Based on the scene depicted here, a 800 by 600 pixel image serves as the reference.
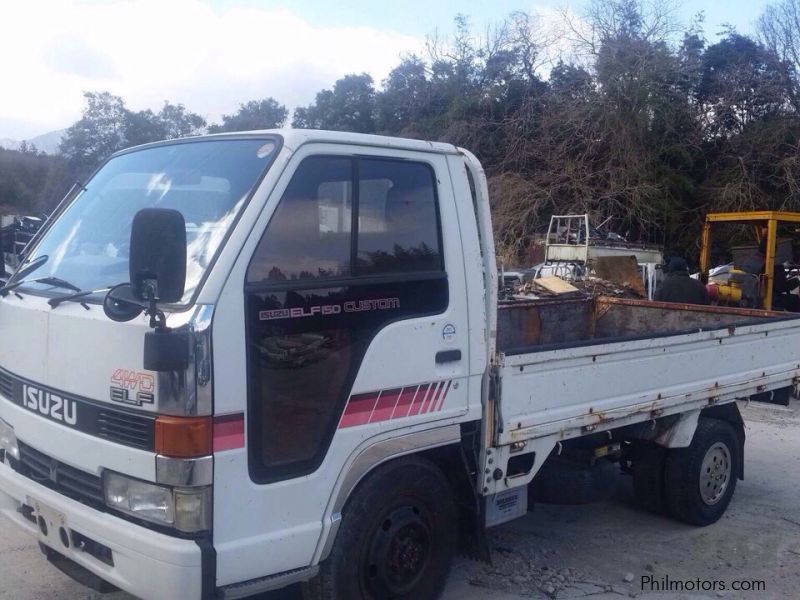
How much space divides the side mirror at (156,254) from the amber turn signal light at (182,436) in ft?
1.49

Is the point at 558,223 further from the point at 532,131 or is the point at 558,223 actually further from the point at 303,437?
the point at 303,437

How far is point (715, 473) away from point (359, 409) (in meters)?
3.47

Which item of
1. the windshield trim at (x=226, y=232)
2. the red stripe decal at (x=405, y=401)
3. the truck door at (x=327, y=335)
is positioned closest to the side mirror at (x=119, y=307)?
the windshield trim at (x=226, y=232)

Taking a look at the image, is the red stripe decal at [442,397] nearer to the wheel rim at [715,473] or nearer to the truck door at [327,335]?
the truck door at [327,335]

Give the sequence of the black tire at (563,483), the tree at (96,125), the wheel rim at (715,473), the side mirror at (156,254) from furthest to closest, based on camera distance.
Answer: the tree at (96,125) < the wheel rim at (715,473) < the black tire at (563,483) < the side mirror at (156,254)

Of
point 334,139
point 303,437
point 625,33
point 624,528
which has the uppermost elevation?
point 625,33

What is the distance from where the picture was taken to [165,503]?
293cm

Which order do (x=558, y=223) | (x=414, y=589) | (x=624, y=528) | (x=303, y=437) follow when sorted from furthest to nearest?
(x=558, y=223)
(x=624, y=528)
(x=414, y=589)
(x=303, y=437)

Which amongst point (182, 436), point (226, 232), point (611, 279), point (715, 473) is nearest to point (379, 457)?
point (182, 436)

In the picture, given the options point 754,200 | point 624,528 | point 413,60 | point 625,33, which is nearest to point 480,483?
point 624,528

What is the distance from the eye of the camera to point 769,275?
12.9 metres

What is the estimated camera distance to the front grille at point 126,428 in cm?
293

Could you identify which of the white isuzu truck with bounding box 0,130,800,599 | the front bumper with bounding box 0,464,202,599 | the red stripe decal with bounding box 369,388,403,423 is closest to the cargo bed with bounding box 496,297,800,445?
the white isuzu truck with bounding box 0,130,800,599

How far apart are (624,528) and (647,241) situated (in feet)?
63.0
